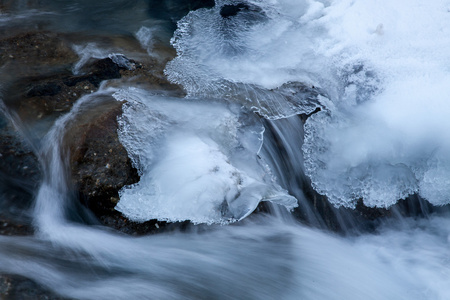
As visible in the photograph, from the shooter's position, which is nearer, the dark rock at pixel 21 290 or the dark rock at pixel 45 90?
the dark rock at pixel 21 290

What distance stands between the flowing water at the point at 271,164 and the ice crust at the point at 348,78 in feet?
0.06

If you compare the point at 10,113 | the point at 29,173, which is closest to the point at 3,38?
the point at 10,113

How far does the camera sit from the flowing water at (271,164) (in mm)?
3303

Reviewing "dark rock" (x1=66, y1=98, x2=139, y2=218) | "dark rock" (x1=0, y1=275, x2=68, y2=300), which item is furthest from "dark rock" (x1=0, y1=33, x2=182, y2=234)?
"dark rock" (x1=0, y1=275, x2=68, y2=300)

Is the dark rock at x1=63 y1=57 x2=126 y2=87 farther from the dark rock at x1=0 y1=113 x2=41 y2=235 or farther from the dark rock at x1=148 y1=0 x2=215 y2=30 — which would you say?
the dark rock at x1=148 y1=0 x2=215 y2=30

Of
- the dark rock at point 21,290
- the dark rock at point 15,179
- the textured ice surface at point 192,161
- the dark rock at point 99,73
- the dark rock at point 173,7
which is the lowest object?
the dark rock at point 21,290

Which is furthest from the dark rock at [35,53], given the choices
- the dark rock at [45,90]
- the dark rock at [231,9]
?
the dark rock at [231,9]

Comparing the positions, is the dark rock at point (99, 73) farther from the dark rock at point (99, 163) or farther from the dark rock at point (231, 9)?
the dark rock at point (231, 9)

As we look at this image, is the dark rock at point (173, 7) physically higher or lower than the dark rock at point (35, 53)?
higher

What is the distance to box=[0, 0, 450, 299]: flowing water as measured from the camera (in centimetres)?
330

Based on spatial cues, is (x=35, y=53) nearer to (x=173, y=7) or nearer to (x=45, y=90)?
(x=45, y=90)

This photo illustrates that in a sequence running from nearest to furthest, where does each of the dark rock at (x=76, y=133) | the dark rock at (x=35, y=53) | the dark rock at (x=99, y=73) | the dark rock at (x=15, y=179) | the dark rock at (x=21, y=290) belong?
the dark rock at (x=21, y=290)
the dark rock at (x=15, y=179)
the dark rock at (x=76, y=133)
the dark rock at (x=99, y=73)
the dark rock at (x=35, y=53)

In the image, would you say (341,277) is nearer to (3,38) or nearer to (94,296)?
(94,296)

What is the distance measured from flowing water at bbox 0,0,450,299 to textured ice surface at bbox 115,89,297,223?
0.05 feet
